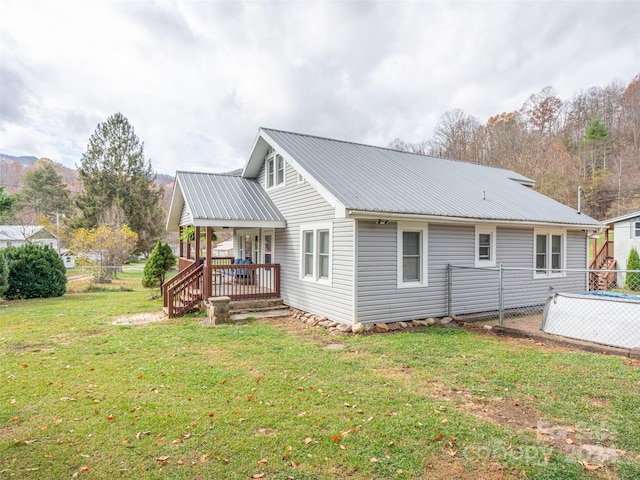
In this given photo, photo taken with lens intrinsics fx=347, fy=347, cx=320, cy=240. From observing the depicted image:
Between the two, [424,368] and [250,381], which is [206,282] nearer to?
[250,381]

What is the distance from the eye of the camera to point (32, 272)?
1383cm

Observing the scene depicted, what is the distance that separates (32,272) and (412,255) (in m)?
14.7

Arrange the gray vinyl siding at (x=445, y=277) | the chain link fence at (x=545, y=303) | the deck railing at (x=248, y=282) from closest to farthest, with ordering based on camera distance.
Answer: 1. the chain link fence at (x=545, y=303)
2. the gray vinyl siding at (x=445, y=277)
3. the deck railing at (x=248, y=282)

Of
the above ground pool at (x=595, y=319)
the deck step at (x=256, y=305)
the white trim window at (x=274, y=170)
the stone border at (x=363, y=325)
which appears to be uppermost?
the white trim window at (x=274, y=170)

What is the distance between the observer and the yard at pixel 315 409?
3.11 meters

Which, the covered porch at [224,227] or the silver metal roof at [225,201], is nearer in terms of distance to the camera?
the silver metal roof at [225,201]

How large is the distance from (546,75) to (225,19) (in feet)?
119

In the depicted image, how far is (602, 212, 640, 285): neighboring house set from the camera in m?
17.2

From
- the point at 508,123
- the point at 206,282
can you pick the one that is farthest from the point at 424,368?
the point at 508,123

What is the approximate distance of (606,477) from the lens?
2.91 meters

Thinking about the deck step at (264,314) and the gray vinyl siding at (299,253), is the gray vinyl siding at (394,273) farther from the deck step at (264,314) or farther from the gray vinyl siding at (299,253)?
the deck step at (264,314)

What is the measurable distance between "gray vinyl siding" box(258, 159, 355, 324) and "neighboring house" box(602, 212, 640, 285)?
16.2 meters

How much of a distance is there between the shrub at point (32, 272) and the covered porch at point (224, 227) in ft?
18.9

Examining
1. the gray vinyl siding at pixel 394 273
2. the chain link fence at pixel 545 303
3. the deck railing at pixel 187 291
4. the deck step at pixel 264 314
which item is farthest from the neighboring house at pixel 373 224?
the deck railing at pixel 187 291
